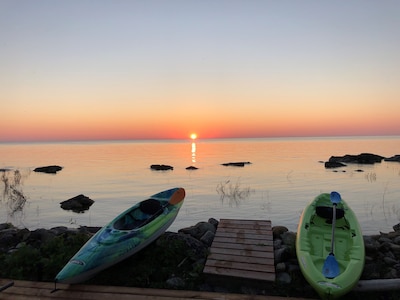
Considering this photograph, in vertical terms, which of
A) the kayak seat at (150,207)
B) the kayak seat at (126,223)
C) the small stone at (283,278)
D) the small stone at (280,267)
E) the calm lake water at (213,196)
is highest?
the kayak seat at (150,207)

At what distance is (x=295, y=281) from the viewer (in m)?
7.12

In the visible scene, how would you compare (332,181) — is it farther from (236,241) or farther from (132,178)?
(236,241)

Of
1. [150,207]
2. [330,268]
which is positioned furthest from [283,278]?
[150,207]

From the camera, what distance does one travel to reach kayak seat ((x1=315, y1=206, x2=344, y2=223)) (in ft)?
32.6

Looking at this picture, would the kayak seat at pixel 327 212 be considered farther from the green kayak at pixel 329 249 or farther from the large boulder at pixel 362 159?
the large boulder at pixel 362 159

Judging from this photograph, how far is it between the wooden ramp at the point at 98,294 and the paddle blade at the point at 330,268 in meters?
1.65

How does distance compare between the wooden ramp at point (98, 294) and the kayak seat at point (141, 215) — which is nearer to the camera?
the wooden ramp at point (98, 294)

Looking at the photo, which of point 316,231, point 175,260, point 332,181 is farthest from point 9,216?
point 332,181

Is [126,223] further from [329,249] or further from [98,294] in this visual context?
[329,249]

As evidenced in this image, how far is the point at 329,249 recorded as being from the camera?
8.31m

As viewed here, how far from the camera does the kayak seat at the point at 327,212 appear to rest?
9922mm

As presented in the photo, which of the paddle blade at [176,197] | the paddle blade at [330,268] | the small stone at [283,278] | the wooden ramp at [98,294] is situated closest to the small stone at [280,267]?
the small stone at [283,278]

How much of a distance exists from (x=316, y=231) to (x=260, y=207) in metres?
10.6

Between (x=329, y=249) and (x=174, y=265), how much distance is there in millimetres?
4154
